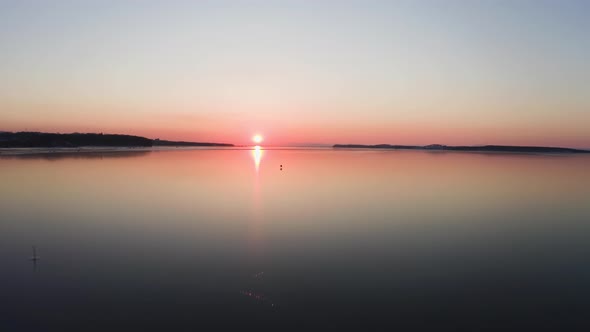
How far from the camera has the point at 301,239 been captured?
1419 centimetres

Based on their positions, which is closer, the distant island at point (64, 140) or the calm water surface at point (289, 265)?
the calm water surface at point (289, 265)

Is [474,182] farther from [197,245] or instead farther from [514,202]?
[197,245]

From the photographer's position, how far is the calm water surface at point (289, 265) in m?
7.92

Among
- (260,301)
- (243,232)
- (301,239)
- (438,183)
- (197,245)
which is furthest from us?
(438,183)

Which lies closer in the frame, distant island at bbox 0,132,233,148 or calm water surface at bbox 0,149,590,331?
calm water surface at bbox 0,149,590,331

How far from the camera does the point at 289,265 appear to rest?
36.2ft

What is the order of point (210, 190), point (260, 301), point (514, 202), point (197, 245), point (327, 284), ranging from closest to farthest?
point (260, 301) → point (327, 284) → point (197, 245) → point (514, 202) → point (210, 190)

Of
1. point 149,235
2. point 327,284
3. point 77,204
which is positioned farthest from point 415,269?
point 77,204

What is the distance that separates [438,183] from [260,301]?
28.4 metres

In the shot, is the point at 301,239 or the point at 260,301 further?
the point at 301,239

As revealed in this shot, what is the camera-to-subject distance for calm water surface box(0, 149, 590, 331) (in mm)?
7922

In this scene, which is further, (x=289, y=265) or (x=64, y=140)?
(x=64, y=140)

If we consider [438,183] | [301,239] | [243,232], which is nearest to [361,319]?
[301,239]

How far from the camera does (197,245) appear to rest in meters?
13.2
